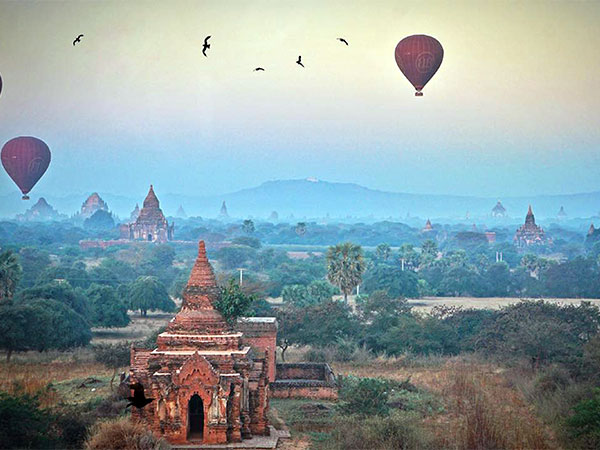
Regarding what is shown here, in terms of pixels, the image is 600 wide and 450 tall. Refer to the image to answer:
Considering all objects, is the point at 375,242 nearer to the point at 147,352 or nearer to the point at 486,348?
the point at 486,348

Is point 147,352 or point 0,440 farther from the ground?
point 147,352

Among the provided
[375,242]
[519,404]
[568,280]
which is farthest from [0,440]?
[375,242]

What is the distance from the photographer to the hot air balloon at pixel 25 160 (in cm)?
4634

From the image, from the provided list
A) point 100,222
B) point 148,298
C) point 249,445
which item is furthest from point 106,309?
point 100,222

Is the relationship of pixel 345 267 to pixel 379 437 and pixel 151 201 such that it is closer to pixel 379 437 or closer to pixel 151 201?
pixel 379 437

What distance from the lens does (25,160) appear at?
46.2 meters

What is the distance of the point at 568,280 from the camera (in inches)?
2731

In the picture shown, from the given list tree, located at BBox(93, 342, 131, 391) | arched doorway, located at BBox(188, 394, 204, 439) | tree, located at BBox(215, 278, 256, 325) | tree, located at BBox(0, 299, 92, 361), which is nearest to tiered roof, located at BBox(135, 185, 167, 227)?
tree, located at BBox(0, 299, 92, 361)

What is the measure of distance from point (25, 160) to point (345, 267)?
19.2 metres

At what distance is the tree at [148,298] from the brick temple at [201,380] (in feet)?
102

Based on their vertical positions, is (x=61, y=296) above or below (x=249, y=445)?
above

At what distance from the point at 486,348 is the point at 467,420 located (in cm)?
1677

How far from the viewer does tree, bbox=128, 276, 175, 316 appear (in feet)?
169

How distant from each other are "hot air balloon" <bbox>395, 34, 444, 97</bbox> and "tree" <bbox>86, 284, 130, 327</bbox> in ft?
69.8
